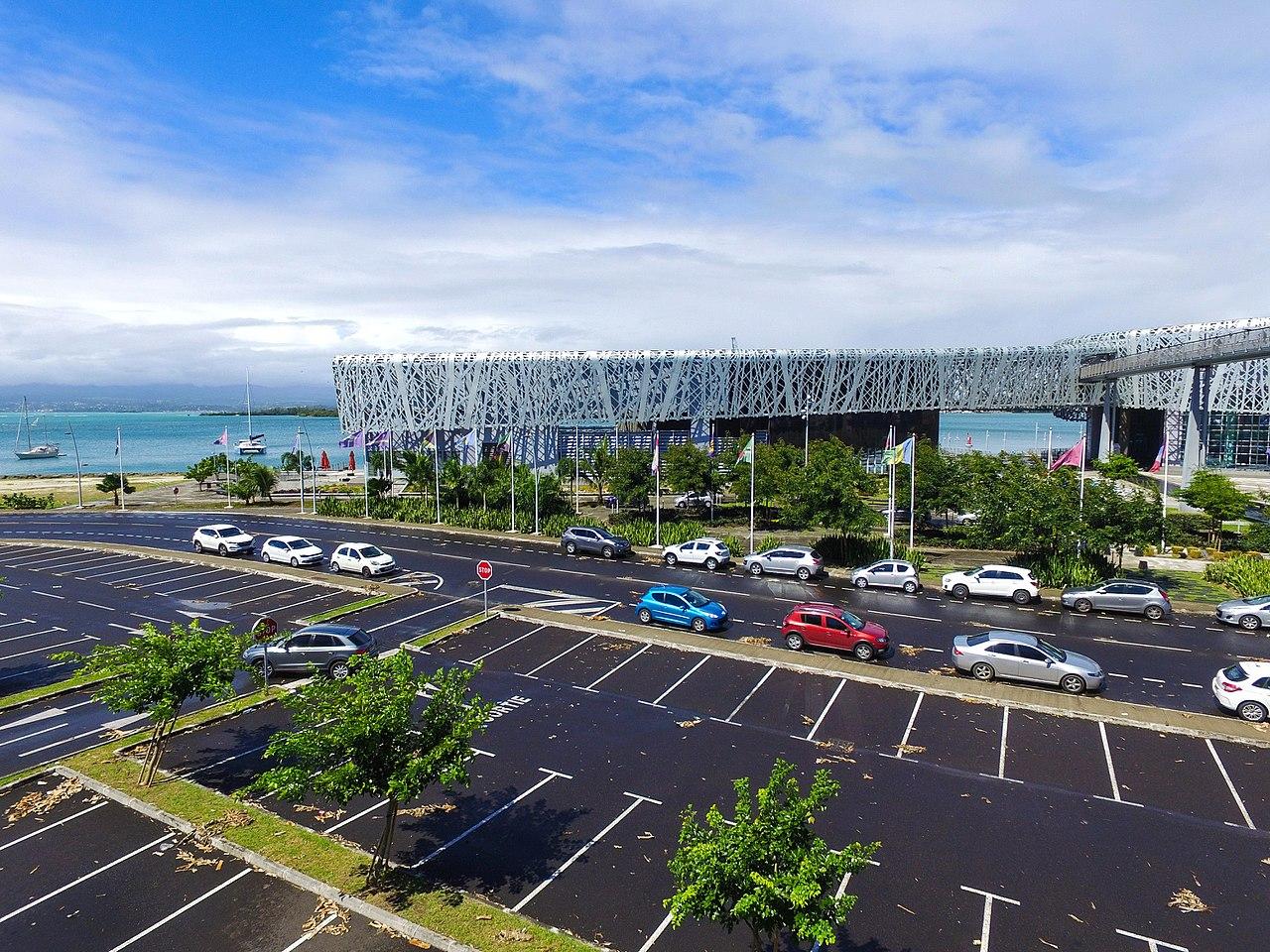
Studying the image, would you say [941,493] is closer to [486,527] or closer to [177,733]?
[486,527]

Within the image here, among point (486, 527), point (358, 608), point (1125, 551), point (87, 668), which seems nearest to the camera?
point (87, 668)

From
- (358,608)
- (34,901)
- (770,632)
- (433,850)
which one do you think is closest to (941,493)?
(770,632)

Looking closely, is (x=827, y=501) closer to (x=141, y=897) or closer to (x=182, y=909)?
(x=182, y=909)

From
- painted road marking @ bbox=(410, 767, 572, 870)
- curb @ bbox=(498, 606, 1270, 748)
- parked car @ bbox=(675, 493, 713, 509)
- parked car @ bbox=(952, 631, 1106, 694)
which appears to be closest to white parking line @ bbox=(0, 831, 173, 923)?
painted road marking @ bbox=(410, 767, 572, 870)

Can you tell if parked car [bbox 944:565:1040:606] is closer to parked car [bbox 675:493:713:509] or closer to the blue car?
the blue car

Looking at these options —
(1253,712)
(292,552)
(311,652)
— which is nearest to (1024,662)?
(1253,712)

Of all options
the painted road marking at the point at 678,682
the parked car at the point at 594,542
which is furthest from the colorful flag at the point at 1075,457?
the painted road marking at the point at 678,682
